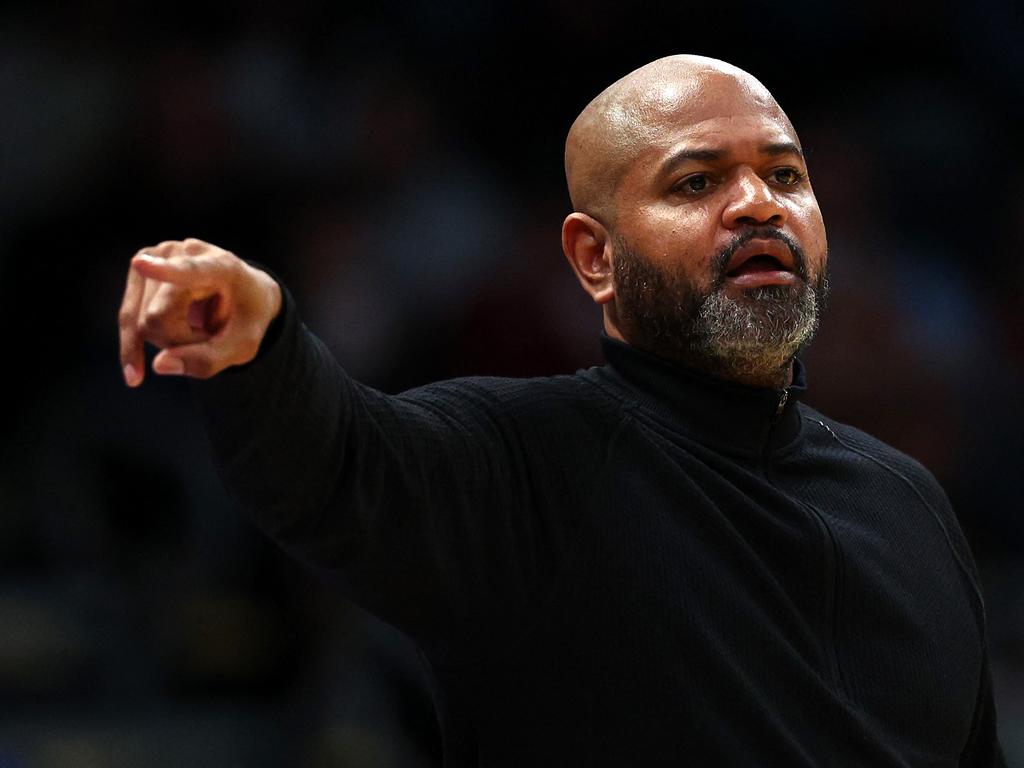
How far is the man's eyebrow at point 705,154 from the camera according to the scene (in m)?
2.21

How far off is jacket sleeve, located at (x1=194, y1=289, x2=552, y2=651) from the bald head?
463mm

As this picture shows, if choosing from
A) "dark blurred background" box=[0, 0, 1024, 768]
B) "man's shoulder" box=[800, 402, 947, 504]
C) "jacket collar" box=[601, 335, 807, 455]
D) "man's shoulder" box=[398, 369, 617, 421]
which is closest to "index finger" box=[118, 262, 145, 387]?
"man's shoulder" box=[398, 369, 617, 421]

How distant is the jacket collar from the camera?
2.18m

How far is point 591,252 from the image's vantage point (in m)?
2.37

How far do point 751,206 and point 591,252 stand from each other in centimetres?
30

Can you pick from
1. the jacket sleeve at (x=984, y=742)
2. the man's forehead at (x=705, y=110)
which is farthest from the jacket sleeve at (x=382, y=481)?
the jacket sleeve at (x=984, y=742)

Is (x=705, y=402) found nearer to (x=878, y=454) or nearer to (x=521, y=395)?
(x=521, y=395)

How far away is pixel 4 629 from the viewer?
145 inches

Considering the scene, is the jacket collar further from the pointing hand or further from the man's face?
the pointing hand

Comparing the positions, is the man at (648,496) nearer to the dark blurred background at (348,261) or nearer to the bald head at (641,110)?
the bald head at (641,110)

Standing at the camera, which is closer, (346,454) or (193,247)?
(193,247)

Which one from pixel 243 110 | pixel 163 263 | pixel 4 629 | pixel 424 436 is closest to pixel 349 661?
pixel 4 629

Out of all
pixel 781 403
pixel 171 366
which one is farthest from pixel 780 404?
pixel 171 366

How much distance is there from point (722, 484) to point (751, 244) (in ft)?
1.19
